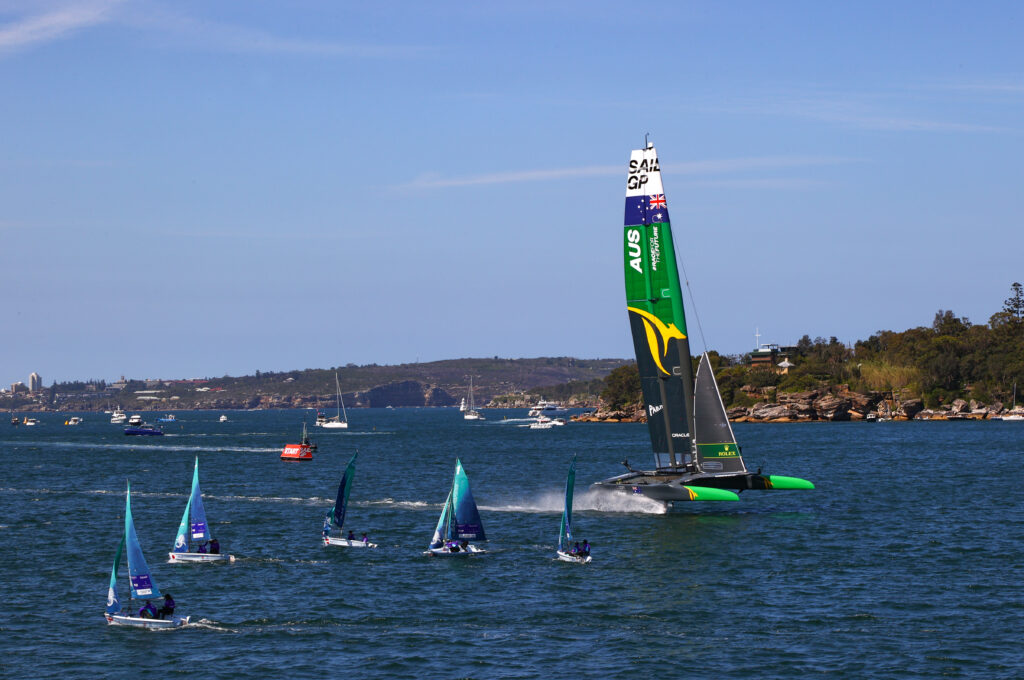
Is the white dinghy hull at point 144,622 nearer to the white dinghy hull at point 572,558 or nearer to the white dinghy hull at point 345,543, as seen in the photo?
the white dinghy hull at point 345,543

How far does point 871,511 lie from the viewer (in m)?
76.7

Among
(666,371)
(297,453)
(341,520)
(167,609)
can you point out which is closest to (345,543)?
(341,520)

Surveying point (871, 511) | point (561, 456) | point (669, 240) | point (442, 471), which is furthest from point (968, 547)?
point (561, 456)

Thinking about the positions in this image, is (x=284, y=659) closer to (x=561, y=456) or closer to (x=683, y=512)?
(x=683, y=512)

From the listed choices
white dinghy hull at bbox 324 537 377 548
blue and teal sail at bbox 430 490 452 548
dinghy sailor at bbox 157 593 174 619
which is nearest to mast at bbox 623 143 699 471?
blue and teal sail at bbox 430 490 452 548

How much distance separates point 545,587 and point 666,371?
87.3 feet

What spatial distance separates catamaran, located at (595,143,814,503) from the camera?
7175cm

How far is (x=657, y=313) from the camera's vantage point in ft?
240

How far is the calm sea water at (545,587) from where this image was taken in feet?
128

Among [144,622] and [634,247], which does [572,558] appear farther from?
[634,247]

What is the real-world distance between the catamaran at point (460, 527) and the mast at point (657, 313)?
16952 mm

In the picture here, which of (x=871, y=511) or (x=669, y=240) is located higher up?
(x=669, y=240)

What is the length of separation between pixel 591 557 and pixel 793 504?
2700 cm

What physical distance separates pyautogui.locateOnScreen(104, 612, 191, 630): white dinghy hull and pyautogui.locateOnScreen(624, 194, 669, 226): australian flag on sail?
38.6 m
